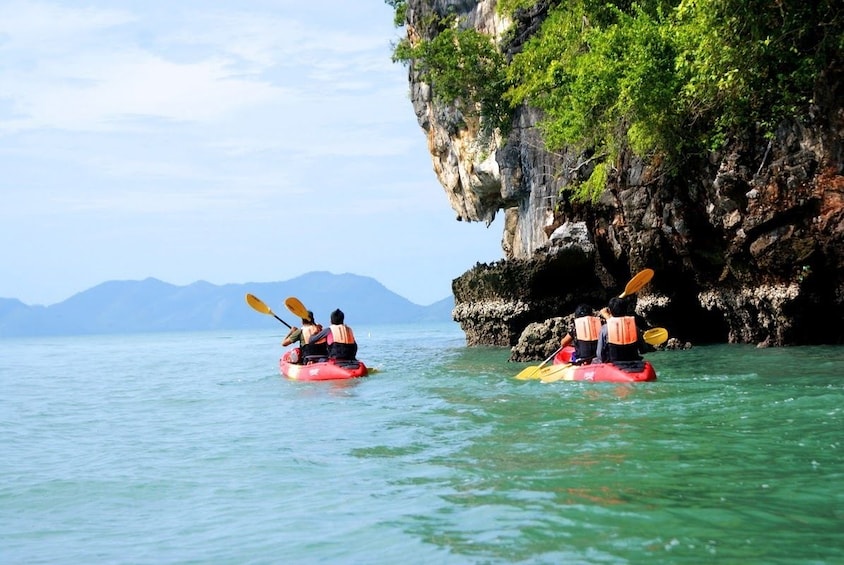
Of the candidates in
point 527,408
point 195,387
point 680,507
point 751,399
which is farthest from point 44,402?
point 680,507

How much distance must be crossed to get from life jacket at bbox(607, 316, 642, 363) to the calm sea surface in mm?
673

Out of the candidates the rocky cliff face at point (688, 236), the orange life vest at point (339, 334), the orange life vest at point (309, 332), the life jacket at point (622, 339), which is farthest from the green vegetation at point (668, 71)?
the orange life vest at point (309, 332)

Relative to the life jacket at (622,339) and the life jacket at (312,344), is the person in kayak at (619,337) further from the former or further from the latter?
the life jacket at (312,344)

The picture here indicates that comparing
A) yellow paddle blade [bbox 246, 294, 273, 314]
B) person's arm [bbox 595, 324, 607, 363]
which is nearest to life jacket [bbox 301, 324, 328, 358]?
yellow paddle blade [bbox 246, 294, 273, 314]

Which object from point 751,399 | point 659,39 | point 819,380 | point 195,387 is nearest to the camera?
point 751,399

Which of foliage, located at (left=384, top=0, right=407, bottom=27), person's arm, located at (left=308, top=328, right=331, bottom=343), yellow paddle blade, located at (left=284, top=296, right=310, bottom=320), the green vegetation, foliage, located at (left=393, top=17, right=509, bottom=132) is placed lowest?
person's arm, located at (left=308, top=328, right=331, bottom=343)

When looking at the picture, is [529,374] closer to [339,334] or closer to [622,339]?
[622,339]

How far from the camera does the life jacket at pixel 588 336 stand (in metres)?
15.5

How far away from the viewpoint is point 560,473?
793 centimetres

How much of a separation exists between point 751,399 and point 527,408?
3064 mm

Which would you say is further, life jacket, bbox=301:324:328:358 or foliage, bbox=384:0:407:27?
foliage, bbox=384:0:407:27

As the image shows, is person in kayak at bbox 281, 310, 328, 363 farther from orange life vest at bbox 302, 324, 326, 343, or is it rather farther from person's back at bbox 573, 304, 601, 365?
person's back at bbox 573, 304, 601, 365

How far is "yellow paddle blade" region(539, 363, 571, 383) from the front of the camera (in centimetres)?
1545

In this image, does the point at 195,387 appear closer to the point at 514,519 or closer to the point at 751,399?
the point at 751,399
